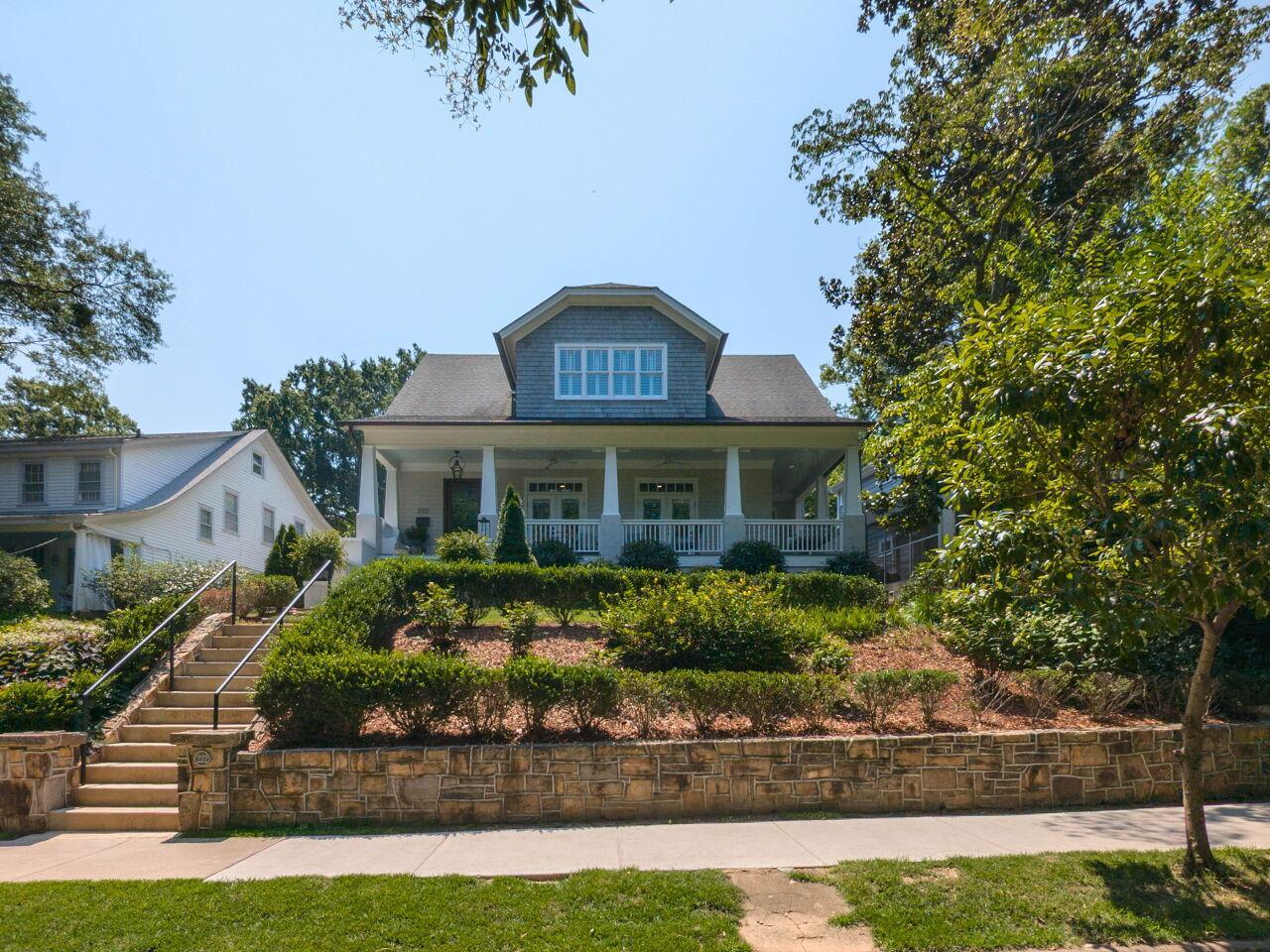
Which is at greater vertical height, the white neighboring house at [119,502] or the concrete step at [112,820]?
the white neighboring house at [119,502]

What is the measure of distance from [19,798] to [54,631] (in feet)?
20.9

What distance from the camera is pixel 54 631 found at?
38.4 feet

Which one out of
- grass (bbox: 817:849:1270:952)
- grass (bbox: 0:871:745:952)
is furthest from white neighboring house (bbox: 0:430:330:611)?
grass (bbox: 817:849:1270:952)

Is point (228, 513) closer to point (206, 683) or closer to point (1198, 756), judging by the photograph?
point (206, 683)

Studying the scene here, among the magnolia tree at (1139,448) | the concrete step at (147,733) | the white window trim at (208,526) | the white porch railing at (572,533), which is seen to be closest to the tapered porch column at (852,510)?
the white porch railing at (572,533)

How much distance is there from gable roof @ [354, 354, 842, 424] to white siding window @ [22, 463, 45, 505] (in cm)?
782

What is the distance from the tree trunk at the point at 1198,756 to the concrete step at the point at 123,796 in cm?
831

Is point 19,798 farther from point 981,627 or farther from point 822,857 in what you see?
point 981,627

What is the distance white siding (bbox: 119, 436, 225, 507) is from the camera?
17188mm

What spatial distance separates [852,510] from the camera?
17.1 m

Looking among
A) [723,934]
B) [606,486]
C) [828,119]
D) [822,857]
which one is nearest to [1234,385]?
[822,857]

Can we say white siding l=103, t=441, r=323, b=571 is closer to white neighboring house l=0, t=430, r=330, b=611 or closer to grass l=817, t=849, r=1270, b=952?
white neighboring house l=0, t=430, r=330, b=611

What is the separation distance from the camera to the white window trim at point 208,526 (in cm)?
1900

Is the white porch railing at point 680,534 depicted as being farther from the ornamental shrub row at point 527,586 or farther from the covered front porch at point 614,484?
the ornamental shrub row at point 527,586
